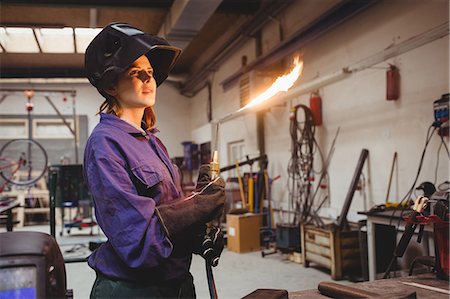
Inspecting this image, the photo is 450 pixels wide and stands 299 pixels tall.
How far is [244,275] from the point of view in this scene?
160 inches

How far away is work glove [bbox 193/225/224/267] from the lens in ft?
3.85

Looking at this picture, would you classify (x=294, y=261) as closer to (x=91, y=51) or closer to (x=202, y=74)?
(x=91, y=51)

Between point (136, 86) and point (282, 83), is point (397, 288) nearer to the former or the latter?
point (282, 83)

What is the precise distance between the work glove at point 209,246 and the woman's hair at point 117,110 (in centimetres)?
39

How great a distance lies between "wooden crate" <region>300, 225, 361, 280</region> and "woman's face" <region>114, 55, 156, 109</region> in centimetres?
302

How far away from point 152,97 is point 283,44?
13.4 ft

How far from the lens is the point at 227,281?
3.88 meters

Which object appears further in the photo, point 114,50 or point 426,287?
point 426,287

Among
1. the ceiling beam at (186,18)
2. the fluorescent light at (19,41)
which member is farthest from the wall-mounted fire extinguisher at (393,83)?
the fluorescent light at (19,41)

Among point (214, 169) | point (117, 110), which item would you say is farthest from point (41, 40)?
point (214, 169)

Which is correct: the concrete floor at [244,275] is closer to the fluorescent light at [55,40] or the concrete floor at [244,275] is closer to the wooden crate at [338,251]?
the wooden crate at [338,251]

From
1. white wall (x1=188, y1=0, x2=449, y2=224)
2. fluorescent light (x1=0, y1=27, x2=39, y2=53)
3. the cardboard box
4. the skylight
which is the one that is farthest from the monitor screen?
fluorescent light (x1=0, y1=27, x2=39, y2=53)

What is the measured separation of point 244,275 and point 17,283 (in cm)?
338

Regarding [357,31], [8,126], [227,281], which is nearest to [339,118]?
[357,31]
